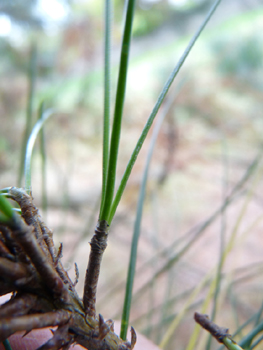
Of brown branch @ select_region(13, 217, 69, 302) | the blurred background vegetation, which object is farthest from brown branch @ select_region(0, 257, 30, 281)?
the blurred background vegetation

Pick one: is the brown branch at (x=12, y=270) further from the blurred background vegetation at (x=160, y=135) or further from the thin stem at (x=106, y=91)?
the blurred background vegetation at (x=160, y=135)

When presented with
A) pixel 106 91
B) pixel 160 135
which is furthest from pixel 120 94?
pixel 160 135

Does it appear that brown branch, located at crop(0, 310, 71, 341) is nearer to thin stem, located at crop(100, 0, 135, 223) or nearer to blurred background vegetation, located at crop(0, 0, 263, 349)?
thin stem, located at crop(100, 0, 135, 223)

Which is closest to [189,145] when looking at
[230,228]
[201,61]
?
[230,228]

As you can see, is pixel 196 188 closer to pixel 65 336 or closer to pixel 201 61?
pixel 201 61

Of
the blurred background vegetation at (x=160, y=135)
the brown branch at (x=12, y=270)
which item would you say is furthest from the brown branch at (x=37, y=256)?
the blurred background vegetation at (x=160, y=135)

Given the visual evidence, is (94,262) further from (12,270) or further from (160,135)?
A: (160,135)
